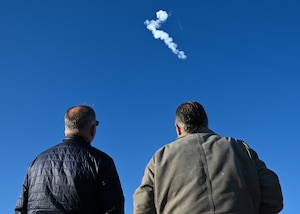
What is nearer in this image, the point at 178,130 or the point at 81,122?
the point at 178,130

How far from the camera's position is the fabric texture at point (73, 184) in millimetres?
4629

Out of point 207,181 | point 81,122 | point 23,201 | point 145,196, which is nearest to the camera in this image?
point 207,181

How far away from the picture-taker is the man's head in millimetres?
Result: 5172

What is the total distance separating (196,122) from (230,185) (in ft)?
2.92

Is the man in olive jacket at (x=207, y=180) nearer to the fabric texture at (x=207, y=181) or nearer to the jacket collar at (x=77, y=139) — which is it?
the fabric texture at (x=207, y=181)

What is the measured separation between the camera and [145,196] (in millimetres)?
4426

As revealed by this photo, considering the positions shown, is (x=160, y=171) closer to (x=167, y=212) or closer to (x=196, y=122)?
(x=167, y=212)

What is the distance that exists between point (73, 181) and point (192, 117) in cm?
154

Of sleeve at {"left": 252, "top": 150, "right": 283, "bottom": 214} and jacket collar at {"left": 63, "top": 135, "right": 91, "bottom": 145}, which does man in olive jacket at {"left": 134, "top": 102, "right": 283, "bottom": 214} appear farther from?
jacket collar at {"left": 63, "top": 135, "right": 91, "bottom": 145}

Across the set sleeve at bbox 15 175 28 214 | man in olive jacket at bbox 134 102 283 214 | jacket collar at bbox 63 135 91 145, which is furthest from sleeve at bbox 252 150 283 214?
sleeve at bbox 15 175 28 214

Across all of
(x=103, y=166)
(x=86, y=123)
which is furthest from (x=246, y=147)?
(x=86, y=123)

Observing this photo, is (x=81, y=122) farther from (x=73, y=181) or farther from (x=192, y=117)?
(x=192, y=117)

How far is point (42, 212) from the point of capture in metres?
4.66

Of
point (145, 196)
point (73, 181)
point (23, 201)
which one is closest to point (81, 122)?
point (73, 181)
